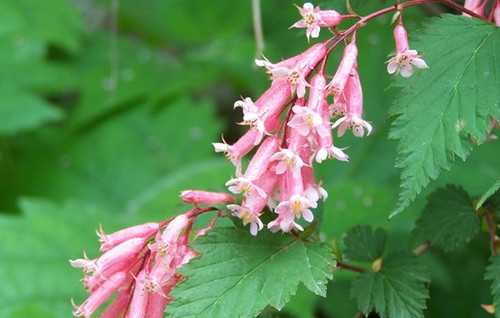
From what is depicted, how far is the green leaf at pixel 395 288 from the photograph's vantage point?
49.6 inches

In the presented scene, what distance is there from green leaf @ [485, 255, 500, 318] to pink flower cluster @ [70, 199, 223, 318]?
448 mm

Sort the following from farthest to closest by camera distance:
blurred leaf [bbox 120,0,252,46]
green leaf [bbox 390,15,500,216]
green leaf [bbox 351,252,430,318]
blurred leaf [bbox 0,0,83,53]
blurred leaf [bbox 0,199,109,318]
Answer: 1. blurred leaf [bbox 120,0,252,46]
2. blurred leaf [bbox 0,0,83,53]
3. blurred leaf [bbox 0,199,109,318]
4. green leaf [bbox 351,252,430,318]
5. green leaf [bbox 390,15,500,216]

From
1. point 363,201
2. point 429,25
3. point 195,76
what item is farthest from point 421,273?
point 195,76

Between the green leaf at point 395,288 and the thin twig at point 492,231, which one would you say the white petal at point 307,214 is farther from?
the thin twig at point 492,231

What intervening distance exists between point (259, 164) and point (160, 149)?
104 inches

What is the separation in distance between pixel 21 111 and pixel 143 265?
2367mm

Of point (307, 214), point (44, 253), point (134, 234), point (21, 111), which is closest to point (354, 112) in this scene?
point (307, 214)

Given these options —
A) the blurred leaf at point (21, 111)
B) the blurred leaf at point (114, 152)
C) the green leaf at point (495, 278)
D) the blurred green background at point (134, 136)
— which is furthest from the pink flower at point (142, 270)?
the blurred leaf at point (114, 152)

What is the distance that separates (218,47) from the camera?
3936mm

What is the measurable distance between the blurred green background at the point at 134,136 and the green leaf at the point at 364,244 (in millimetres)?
1183

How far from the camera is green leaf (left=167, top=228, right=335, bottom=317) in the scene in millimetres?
1169

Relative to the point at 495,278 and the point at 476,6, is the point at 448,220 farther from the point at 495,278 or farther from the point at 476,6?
the point at 476,6

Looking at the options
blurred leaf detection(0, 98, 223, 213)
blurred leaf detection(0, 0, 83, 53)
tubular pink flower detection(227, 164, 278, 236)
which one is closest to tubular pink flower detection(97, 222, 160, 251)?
tubular pink flower detection(227, 164, 278, 236)

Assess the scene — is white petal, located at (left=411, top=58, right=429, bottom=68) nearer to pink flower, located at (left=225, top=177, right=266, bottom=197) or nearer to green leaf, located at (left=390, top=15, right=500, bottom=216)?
green leaf, located at (left=390, top=15, right=500, bottom=216)
